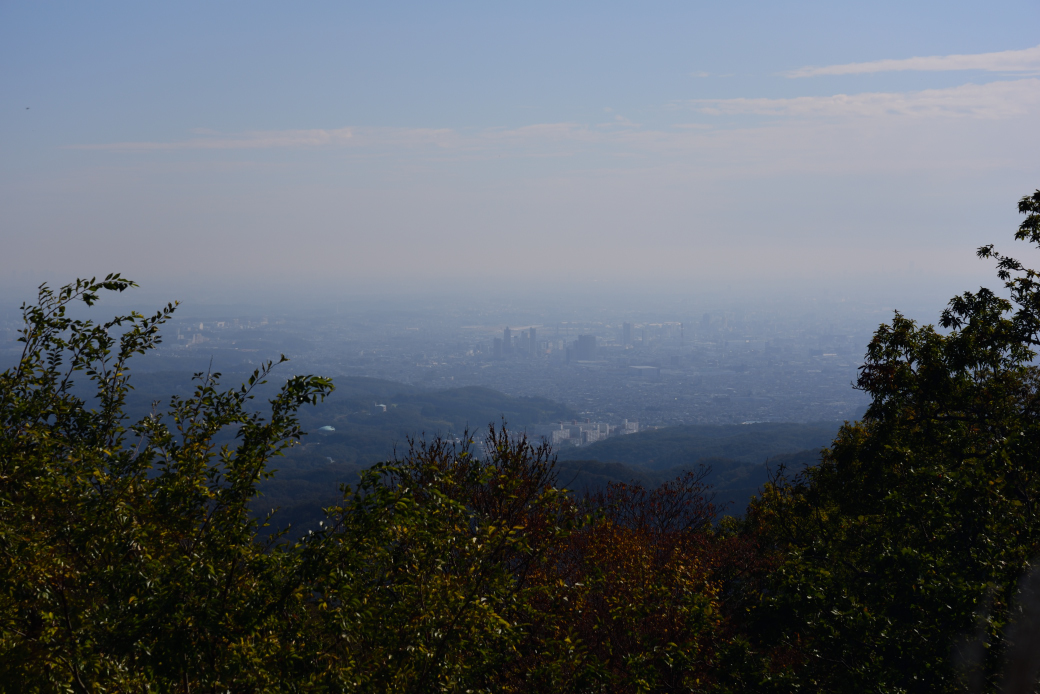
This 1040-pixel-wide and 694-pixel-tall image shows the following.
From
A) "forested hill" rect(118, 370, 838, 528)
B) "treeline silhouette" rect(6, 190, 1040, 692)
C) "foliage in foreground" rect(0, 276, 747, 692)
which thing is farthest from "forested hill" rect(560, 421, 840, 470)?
"foliage in foreground" rect(0, 276, 747, 692)

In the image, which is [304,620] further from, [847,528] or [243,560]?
[847,528]

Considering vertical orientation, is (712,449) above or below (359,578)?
below

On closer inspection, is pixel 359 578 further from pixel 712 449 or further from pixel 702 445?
pixel 702 445

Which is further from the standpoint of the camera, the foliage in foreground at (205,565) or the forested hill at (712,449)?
the forested hill at (712,449)

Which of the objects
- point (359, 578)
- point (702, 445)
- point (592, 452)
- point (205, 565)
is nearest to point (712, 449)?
point (702, 445)

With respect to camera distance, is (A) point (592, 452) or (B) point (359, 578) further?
(A) point (592, 452)

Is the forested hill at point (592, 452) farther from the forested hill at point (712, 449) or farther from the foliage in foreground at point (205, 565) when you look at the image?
the foliage in foreground at point (205, 565)

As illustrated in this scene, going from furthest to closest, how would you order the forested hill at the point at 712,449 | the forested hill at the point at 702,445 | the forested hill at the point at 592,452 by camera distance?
the forested hill at the point at 702,445 → the forested hill at the point at 712,449 → the forested hill at the point at 592,452

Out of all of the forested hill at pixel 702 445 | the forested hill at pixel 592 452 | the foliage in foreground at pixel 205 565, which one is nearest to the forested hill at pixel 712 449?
the forested hill at pixel 702 445

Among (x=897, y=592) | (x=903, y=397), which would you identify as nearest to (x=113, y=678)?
(x=897, y=592)

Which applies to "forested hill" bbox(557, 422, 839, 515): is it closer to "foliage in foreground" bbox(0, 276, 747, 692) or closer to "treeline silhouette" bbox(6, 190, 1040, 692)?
"treeline silhouette" bbox(6, 190, 1040, 692)

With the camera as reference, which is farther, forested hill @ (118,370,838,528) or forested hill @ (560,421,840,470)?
forested hill @ (560,421,840,470)
